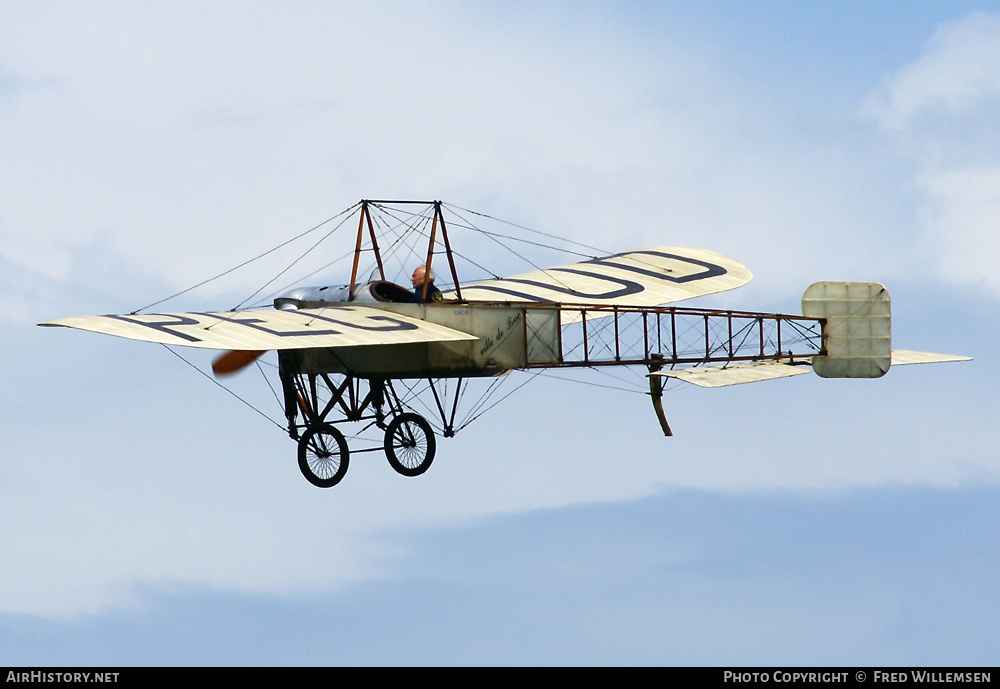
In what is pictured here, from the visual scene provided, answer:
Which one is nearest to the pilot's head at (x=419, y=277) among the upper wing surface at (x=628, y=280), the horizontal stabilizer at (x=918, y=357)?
the upper wing surface at (x=628, y=280)

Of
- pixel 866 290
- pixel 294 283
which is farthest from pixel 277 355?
pixel 866 290

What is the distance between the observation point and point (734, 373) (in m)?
23.7

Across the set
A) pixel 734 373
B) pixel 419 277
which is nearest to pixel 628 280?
pixel 419 277

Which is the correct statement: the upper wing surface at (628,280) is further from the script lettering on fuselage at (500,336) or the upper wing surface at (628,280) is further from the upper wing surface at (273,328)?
the upper wing surface at (273,328)

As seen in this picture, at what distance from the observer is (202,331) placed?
22188 millimetres

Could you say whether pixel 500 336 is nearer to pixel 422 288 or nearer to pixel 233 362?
pixel 422 288

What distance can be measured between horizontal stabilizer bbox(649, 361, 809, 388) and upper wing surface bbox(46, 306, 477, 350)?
9.96 ft

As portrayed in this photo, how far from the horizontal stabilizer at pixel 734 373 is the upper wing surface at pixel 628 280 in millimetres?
3468

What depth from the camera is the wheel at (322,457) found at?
82.2ft

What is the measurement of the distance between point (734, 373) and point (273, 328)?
6.15 metres

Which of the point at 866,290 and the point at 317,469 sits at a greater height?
the point at 866,290

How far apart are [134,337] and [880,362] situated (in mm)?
10636

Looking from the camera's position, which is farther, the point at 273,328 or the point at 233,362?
the point at 233,362

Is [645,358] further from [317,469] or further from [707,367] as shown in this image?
[317,469]
